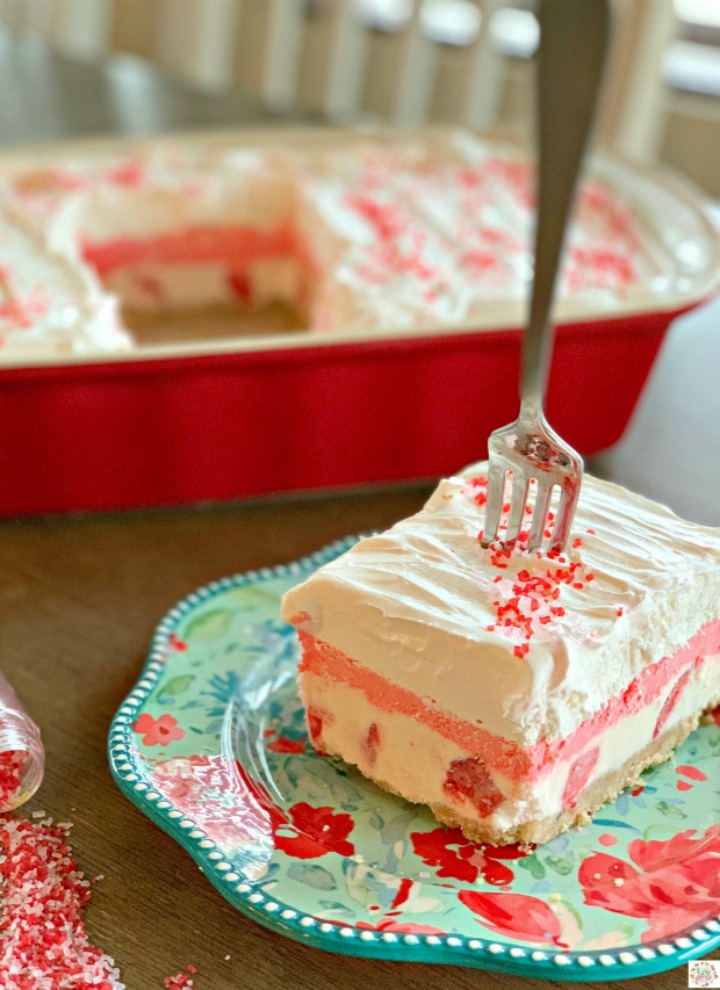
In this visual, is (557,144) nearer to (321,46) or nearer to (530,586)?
(530,586)

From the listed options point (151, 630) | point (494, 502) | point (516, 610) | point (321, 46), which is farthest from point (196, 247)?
point (321, 46)

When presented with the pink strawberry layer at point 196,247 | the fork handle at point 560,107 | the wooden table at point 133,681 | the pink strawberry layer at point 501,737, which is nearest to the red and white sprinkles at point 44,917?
the wooden table at point 133,681

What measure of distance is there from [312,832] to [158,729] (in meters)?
0.17

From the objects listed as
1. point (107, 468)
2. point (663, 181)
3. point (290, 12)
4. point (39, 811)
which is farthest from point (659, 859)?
point (290, 12)

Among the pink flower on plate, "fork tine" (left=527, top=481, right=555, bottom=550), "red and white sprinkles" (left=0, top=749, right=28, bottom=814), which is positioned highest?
"fork tine" (left=527, top=481, right=555, bottom=550)

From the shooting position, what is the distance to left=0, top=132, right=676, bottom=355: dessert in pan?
1.57 m

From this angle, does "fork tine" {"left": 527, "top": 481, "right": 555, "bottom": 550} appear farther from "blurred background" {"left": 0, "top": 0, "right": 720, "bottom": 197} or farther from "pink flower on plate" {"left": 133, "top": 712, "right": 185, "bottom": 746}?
"blurred background" {"left": 0, "top": 0, "right": 720, "bottom": 197}

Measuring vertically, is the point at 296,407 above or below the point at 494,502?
below

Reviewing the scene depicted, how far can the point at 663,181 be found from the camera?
1.87 m

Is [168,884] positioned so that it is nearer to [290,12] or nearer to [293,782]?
[293,782]

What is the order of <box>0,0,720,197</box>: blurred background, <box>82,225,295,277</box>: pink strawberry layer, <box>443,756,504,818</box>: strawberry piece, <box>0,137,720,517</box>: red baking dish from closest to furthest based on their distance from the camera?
<box>443,756,504,818</box>: strawberry piece < <box>0,137,720,517</box>: red baking dish < <box>82,225,295,277</box>: pink strawberry layer < <box>0,0,720,197</box>: blurred background

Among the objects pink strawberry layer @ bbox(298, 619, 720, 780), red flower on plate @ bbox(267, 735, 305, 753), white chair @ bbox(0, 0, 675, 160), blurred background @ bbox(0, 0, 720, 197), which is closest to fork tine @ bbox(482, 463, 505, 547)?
pink strawberry layer @ bbox(298, 619, 720, 780)

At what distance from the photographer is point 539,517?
1.02 metres

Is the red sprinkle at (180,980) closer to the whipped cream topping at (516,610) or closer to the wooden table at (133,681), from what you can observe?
the wooden table at (133,681)
